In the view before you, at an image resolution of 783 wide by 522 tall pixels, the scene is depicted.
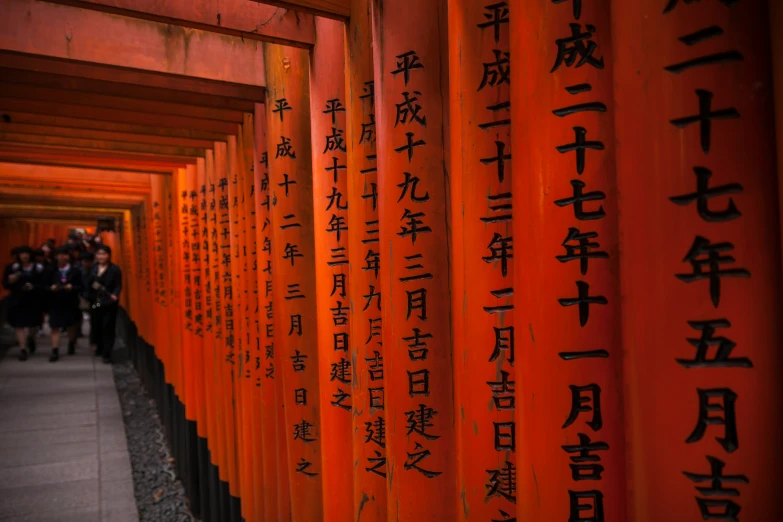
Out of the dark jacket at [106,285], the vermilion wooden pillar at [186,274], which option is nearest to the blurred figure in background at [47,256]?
the dark jacket at [106,285]

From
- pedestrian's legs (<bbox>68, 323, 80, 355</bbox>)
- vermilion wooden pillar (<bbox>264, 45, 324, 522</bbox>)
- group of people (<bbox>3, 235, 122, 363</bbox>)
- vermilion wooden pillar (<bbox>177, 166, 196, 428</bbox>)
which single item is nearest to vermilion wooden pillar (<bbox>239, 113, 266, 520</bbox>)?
vermilion wooden pillar (<bbox>264, 45, 324, 522</bbox>)

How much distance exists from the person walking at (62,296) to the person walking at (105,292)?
465 mm

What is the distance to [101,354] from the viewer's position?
40.4 feet

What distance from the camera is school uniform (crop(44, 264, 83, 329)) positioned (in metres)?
11.0

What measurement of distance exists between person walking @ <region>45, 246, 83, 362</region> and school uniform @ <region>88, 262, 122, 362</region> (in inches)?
18.1

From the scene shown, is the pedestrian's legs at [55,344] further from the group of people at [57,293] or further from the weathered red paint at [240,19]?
the weathered red paint at [240,19]

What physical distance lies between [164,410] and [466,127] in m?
7.48

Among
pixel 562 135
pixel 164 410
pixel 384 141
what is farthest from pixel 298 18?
pixel 164 410

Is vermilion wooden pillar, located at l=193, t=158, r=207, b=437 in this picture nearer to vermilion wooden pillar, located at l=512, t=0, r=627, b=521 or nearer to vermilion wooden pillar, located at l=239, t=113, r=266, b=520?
vermilion wooden pillar, located at l=239, t=113, r=266, b=520

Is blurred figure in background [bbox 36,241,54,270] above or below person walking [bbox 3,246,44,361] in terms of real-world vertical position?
above

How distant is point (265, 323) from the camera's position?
346 centimetres

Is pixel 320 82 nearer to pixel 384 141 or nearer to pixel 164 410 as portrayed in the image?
pixel 384 141

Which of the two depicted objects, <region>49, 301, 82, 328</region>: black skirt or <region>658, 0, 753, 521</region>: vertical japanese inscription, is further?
<region>49, 301, 82, 328</region>: black skirt

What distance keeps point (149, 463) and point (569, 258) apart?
717 cm
